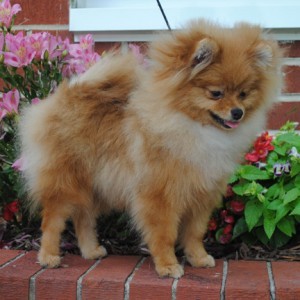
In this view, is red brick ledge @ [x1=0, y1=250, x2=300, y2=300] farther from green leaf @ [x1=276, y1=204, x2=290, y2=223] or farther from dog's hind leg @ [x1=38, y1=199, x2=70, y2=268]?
green leaf @ [x1=276, y1=204, x2=290, y2=223]

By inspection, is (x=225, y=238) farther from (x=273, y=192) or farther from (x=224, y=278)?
(x=224, y=278)

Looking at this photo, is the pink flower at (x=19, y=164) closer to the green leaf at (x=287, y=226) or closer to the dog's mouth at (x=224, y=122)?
the dog's mouth at (x=224, y=122)

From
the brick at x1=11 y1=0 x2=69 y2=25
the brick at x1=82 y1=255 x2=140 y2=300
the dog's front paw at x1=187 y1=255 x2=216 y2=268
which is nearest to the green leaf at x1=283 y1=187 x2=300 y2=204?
the dog's front paw at x1=187 y1=255 x2=216 y2=268

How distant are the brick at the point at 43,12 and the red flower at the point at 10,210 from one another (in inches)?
51.2

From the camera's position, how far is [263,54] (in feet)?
8.23

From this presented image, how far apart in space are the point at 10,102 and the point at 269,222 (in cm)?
143

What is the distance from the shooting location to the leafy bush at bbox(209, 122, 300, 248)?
2941 millimetres

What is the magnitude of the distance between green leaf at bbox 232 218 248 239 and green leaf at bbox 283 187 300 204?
0.28 m

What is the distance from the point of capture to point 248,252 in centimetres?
305

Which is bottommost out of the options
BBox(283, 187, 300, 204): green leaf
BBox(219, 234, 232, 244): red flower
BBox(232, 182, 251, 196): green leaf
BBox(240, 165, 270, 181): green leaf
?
BBox(219, 234, 232, 244): red flower

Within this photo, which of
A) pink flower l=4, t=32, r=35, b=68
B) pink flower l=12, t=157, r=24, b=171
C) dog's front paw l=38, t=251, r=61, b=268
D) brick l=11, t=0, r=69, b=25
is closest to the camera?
dog's front paw l=38, t=251, r=61, b=268

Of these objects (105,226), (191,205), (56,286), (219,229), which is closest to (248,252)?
(219,229)

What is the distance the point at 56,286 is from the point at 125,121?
79 cm

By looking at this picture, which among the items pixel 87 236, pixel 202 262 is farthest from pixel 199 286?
pixel 87 236
